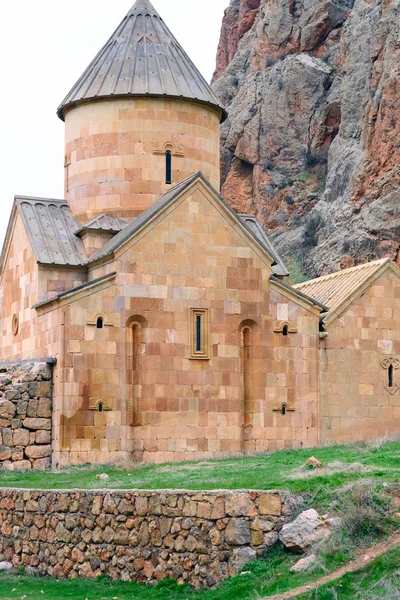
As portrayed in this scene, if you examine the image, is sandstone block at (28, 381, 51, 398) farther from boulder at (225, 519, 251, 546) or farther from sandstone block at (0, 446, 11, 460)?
boulder at (225, 519, 251, 546)

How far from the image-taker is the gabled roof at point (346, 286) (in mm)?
25812

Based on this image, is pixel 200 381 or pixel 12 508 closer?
pixel 12 508

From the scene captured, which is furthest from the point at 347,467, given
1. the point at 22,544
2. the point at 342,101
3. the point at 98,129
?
the point at 342,101

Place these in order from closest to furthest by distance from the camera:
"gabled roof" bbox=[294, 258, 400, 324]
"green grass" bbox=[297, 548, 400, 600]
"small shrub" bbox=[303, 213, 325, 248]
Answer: "green grass" bbox=[297, 548, 400, 600]
"gabled roof" bbox=[294, 258, 400, 324]
"small shrub" bbox=[303, 213, 325, 248]

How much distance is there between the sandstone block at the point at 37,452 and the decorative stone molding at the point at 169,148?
7711 mm

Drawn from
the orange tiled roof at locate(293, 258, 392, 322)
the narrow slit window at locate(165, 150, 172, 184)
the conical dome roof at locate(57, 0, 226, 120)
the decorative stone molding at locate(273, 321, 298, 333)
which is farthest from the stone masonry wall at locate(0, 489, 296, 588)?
the conical dome roof at locate(57, 0, 226, 120)

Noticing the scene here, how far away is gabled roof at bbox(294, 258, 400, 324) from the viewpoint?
1016 inches

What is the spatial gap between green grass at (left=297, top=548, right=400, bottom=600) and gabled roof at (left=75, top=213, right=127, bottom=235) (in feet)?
49.2

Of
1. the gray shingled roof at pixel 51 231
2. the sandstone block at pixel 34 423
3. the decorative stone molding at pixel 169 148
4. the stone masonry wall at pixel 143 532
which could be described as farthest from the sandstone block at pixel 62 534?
the decorative stone molding at pixel 169 148

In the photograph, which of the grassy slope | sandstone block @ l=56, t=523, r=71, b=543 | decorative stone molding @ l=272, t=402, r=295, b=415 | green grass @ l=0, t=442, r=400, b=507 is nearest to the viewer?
the grassy slope

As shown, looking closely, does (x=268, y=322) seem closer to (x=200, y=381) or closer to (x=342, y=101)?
(x=200, y=381)

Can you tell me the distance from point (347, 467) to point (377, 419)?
9841 mm

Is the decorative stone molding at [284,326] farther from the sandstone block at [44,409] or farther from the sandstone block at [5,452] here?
the sandstone block at [5,452]

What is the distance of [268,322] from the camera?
25281 millimetres
